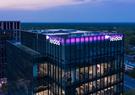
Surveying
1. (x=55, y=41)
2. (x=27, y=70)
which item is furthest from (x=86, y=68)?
(x=27, y=70)

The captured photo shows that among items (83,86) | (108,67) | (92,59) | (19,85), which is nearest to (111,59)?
(108,67)

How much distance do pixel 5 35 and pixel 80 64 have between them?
86.7 meters

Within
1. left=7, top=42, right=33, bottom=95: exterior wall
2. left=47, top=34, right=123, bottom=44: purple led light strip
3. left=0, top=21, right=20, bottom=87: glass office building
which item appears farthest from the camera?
left=0, top=21, right=20, bottom=87: glass office building

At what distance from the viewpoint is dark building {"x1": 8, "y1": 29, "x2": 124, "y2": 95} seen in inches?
2472

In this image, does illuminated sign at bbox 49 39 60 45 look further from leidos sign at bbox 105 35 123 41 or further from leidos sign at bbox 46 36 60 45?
leidos sign at bbox 105 35 123 41

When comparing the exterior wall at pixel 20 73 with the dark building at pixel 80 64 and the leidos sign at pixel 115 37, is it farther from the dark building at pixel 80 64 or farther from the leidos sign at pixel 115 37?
the leidos sign at pixel 115 37

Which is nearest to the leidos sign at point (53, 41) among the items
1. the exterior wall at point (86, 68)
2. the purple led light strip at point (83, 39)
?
the purple led light strip at point (83, 39)

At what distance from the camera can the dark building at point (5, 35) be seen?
138 metres

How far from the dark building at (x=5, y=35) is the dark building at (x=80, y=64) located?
214 ft

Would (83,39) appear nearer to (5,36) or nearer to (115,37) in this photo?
(115,37)

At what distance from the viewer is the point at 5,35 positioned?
143m

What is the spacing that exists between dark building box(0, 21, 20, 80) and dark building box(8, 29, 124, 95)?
6523 centimetres

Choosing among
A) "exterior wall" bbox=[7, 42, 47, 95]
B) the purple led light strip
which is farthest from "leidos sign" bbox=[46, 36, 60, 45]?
"exterior wall" bbox=[7, 42, 47, 95]

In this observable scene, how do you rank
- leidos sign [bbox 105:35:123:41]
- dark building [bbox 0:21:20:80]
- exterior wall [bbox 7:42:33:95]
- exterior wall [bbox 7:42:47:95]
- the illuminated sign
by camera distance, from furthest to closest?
dark building [bbox 0:21:20:80] < exterior wall [bbox 7:42:33:95] < leidos sign [bbox 105:35:123:41] < exterior wall [bbox 7:42:47:95] < the illuminated sign
